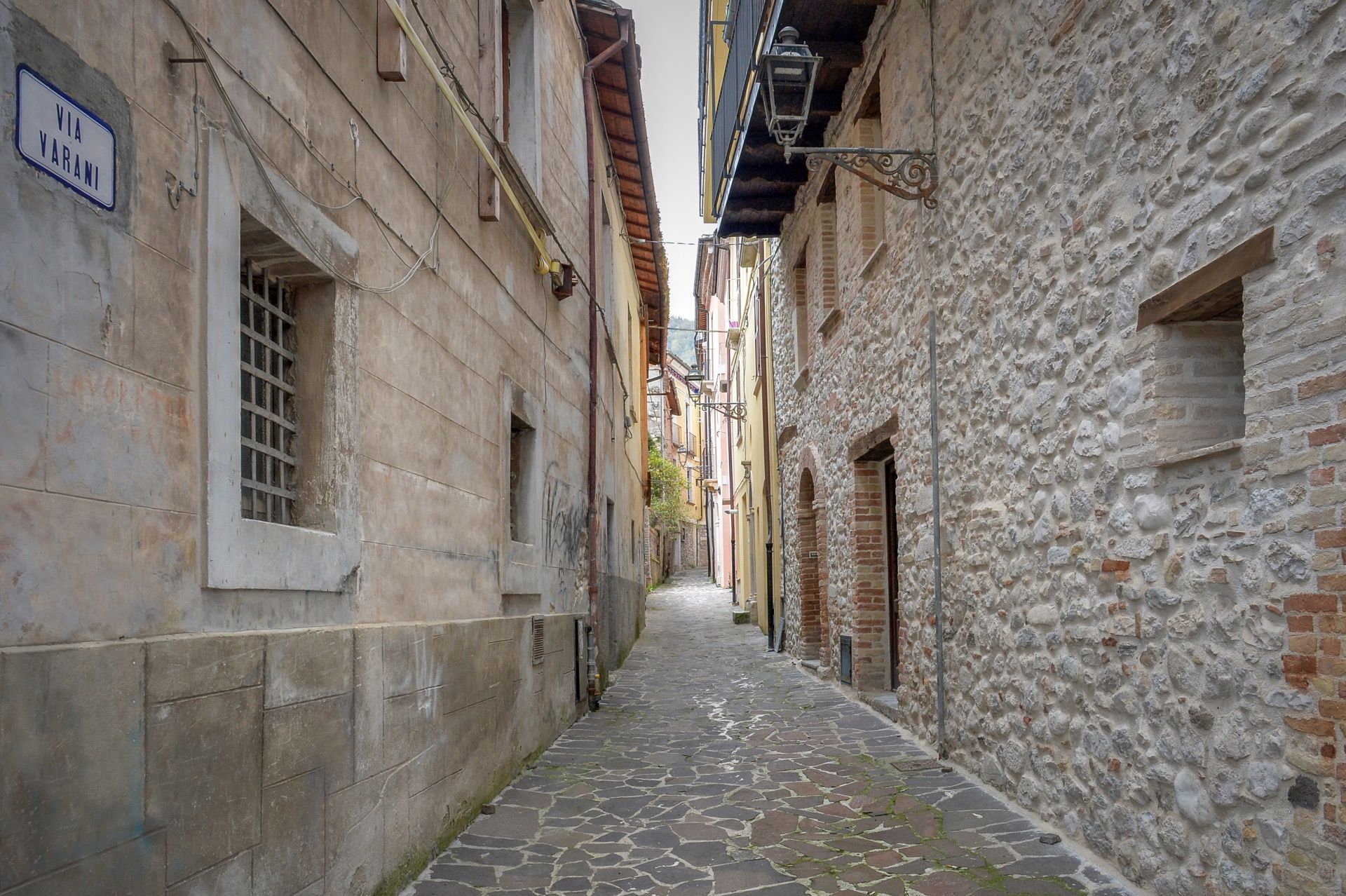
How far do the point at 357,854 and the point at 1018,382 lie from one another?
3800mm

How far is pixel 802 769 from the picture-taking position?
633 cm

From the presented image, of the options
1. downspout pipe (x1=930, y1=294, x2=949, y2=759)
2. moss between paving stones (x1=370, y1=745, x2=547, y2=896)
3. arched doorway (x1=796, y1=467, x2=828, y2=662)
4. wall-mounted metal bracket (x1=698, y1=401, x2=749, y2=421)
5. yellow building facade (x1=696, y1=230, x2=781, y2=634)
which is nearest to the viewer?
moss between paving stones (x1=370, y1=745, x2=547, y2=896)

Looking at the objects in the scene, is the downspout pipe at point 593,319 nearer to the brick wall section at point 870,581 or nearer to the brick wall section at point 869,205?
the brick wall section at point 870,581

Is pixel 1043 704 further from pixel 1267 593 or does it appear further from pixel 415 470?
pixel 415 470

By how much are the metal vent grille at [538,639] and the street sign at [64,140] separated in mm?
4738

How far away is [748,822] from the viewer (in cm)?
520

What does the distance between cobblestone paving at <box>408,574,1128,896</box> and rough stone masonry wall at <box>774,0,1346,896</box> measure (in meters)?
0.36

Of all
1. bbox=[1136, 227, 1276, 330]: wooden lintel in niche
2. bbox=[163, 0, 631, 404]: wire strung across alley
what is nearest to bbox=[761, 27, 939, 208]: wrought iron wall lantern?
bbox=[163, 0, 631, 404]: wire strung across alley

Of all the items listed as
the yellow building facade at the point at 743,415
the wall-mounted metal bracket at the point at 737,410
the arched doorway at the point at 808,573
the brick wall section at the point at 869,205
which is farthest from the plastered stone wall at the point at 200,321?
the wall-mounted metal bracket at the point at 737,410

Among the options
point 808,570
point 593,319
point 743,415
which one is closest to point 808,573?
point 808,570

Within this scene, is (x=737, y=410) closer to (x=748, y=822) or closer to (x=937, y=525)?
(x=937, y=525)

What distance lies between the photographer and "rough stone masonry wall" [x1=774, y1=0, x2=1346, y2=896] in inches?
116

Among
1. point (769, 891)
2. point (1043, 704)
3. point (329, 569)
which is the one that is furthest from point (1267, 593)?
point (329, 569)

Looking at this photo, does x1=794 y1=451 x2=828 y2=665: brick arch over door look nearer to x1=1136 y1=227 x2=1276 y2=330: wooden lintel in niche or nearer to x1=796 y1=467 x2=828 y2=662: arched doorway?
x1=796 y1=467 x2=828 y2=662: arched doorway
